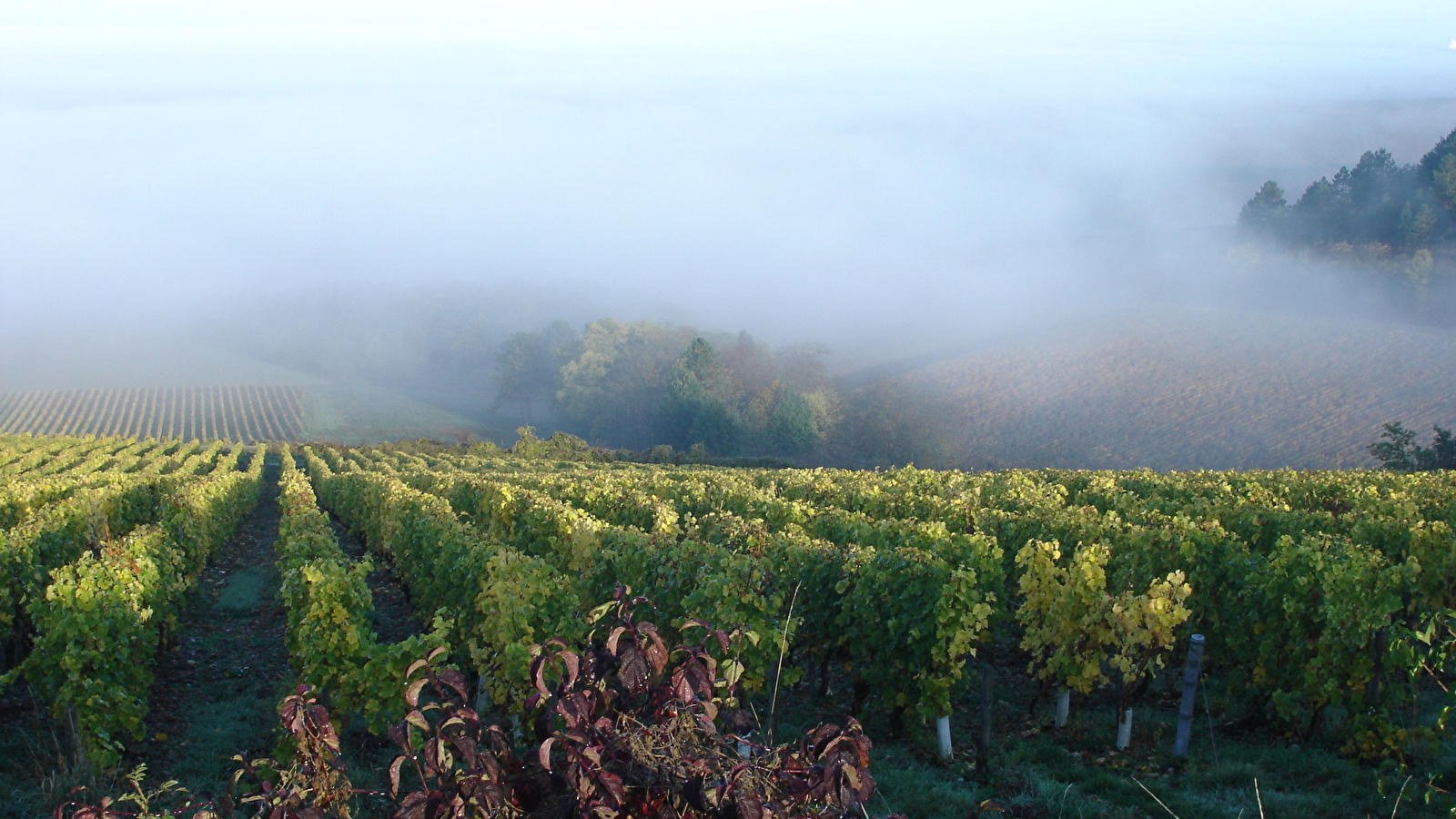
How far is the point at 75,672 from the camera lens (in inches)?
293

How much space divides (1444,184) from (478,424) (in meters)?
94.5

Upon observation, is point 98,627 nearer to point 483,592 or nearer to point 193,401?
point 483,592

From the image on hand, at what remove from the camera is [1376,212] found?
88.0 m

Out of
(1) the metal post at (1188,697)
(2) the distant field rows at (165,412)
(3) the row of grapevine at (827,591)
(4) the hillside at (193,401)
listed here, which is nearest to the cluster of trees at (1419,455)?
(3) the row of grapevine at (827,591)

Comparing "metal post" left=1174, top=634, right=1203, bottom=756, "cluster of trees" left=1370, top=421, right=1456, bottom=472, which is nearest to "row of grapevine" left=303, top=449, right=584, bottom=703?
"metal post" left=1174, top=634, right=1203, bottom=756

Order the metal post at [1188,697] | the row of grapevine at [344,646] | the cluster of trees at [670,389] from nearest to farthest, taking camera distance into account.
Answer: the metal post at [1188,697] < the row of grapevine at [344,646] < the cluster of trees at [670,389]

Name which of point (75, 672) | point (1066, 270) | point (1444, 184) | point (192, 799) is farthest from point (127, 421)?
point (1444, 184)

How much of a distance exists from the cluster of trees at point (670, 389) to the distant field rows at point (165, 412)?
22.8 meters

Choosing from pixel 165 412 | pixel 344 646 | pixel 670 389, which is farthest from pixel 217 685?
pixel 165 412

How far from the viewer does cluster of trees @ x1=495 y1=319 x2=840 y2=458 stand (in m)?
66.6

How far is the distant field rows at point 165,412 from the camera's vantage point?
73.5 meters

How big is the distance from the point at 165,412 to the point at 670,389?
49370 mm

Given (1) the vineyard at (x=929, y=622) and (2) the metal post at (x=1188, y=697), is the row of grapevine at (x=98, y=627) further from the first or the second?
(2) the metal post at (x=1188, y=697)

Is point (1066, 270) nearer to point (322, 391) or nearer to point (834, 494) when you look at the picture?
point (322, 391)
